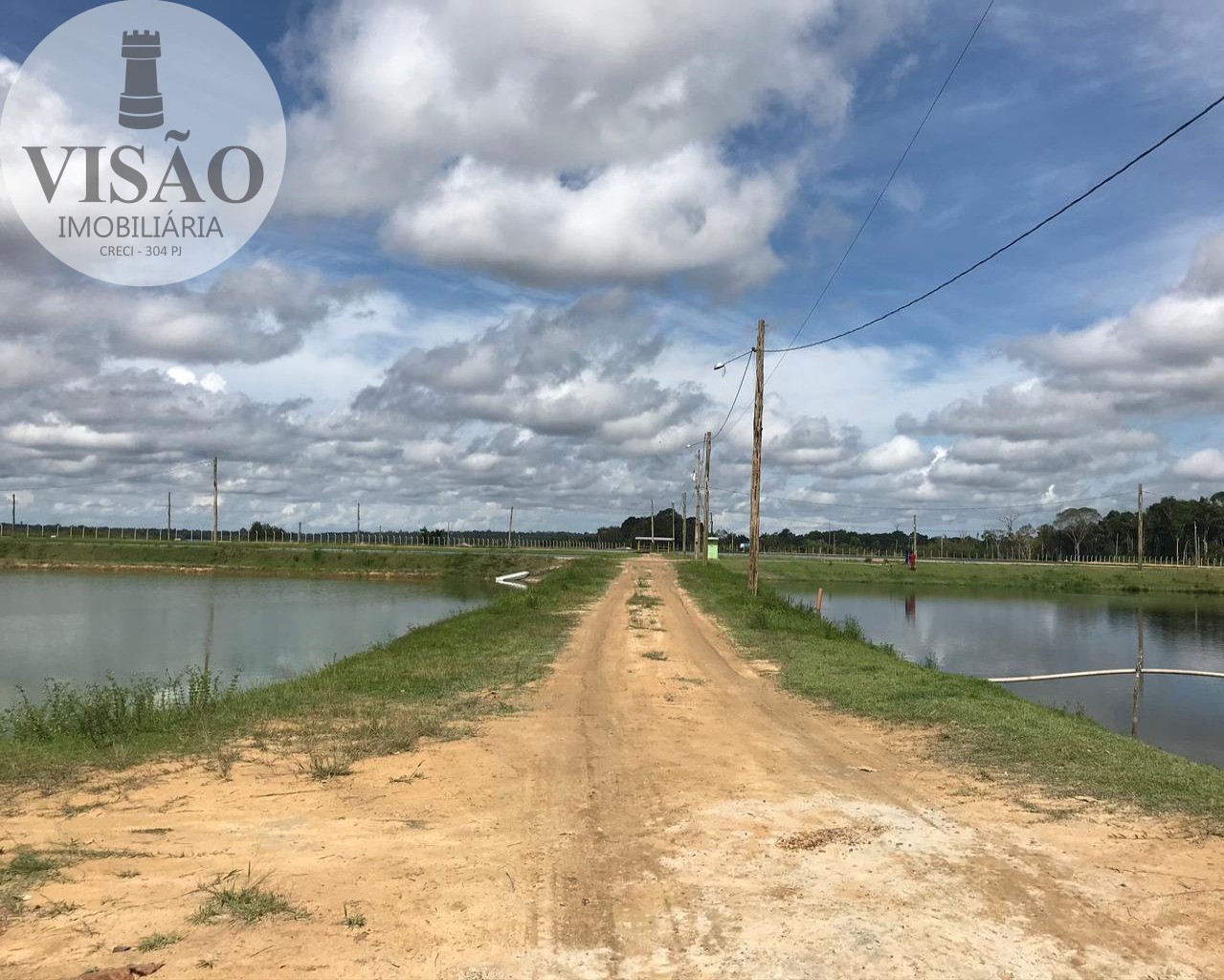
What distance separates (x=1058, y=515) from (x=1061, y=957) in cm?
13407

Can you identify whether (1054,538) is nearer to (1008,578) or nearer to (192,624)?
(1008,578)

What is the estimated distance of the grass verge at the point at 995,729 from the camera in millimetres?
7625

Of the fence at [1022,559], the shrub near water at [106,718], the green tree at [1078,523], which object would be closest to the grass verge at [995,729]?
the shrub near water at [106,718]

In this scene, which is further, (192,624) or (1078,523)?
(1078,523)

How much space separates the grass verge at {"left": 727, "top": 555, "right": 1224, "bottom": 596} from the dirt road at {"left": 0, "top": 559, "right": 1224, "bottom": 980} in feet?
160

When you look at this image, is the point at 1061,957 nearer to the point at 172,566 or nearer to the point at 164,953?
the point at 164,953

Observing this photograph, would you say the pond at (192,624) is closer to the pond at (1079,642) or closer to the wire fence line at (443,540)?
the pond at (1079,642)

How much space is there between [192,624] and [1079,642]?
1128 inches

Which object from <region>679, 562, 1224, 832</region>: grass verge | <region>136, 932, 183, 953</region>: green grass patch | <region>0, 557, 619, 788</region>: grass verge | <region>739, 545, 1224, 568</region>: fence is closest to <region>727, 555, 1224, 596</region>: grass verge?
<region>739, 545, 1224, 568</region>: fence

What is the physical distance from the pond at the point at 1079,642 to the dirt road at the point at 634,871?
9.35m

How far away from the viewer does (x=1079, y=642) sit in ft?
96.4

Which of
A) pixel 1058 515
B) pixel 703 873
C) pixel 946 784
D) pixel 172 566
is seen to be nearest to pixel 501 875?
pixel 703 873

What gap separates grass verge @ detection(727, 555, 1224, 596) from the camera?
194ft

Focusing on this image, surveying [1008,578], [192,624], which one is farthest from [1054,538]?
[192,624]
